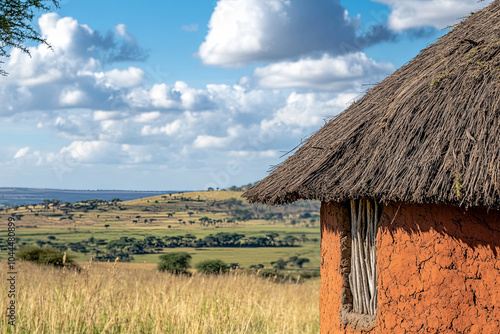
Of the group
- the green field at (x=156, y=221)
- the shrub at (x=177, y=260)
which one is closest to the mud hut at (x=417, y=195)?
the shrub at (x=177, y=260)

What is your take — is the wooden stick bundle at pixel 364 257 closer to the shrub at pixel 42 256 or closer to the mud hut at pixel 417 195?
the mud hut at pixel 417 195

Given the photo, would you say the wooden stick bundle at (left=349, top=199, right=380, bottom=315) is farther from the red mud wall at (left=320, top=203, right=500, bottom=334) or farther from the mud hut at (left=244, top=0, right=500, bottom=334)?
the red mud wall at (left=320, top=203, right=500, bottom=334)

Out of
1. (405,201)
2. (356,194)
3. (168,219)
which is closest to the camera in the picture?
(405,201)

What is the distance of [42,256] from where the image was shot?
2242cm

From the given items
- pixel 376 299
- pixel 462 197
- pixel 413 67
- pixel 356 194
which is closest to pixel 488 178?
pixel 462 197

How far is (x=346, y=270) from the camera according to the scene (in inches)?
261

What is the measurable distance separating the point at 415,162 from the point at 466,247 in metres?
0.99

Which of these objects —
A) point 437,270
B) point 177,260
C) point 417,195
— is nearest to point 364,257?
point 437,270

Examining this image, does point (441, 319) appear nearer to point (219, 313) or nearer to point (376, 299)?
point (376, 299)

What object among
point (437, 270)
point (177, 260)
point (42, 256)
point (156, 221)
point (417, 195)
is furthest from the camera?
point (156, 221)

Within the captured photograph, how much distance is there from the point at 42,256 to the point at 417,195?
798 inches

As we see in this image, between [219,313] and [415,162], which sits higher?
[415,162]

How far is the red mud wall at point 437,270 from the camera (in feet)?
17.2

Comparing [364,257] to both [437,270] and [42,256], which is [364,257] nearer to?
[437,270]
